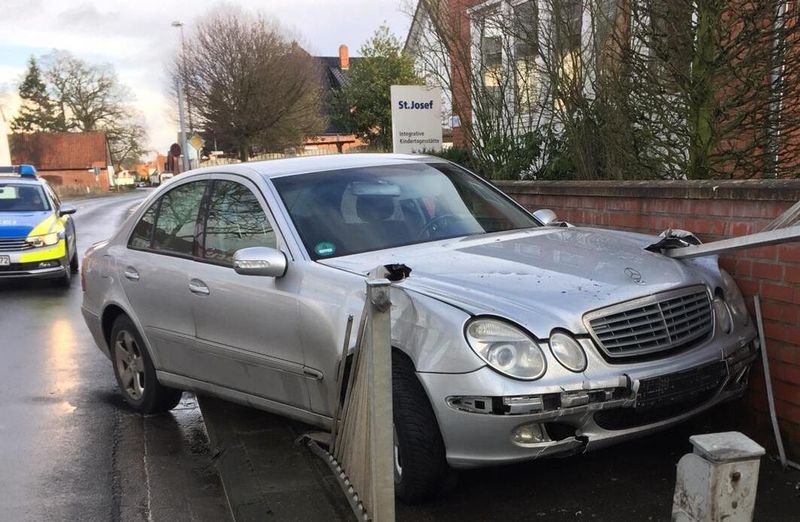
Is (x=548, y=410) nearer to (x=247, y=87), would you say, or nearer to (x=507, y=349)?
(x=507, y=349)

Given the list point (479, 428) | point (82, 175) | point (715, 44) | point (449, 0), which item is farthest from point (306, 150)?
point (82, 175)

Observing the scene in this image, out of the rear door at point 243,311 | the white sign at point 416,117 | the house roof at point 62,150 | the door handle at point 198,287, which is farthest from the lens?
the house roof at point 62,150

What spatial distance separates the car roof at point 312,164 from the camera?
463 centimetres

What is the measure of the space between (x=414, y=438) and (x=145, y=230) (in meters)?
3.07

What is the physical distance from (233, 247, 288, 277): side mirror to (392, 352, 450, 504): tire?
0.90 m

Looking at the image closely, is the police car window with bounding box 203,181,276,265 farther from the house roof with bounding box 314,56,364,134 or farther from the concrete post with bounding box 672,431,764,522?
the house roof with bounding box 314,56,364,134

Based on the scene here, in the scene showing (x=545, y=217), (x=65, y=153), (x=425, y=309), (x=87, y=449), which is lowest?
(x=87, y=449)

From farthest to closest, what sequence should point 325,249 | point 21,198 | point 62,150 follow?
point 62,150 < point 21,198 < point 325,249

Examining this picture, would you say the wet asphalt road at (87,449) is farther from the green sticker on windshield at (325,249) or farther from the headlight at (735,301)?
the headlight at (735,301)

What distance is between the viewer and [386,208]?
14.6ft

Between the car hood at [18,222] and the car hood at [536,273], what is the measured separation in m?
9.12

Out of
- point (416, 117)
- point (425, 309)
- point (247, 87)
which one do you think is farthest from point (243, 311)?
point (247, 87)

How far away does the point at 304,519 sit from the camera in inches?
139

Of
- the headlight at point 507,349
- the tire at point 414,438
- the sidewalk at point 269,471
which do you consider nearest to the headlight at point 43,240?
the sidewalk at point 269,471
